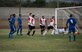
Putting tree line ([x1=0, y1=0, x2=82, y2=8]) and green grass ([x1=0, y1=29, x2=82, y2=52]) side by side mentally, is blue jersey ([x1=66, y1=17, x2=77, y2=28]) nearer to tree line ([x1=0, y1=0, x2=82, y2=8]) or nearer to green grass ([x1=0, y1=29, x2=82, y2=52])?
green grass ([x1=0, y1=29, x2=82, y2=52])

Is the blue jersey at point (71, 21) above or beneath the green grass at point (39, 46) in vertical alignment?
above

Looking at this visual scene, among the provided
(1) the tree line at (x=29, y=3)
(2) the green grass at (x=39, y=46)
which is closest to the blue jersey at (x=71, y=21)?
(2) the green grass at (x=39, y=46)

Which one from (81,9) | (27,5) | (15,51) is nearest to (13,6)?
(27,5)

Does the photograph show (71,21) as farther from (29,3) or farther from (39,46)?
(29,3)

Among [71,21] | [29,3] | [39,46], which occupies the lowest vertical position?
[39,46]

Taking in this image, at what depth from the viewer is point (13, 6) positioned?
69.6 metres

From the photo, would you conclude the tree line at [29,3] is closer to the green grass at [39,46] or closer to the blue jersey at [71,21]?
the blue jersey at [71,21]

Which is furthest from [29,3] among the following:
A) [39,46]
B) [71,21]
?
[39,46]

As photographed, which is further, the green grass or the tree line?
the tree line

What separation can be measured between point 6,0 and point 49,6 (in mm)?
9197

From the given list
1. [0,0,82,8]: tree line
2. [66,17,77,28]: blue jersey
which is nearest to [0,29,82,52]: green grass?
[66,17,77,28]: blue jersey

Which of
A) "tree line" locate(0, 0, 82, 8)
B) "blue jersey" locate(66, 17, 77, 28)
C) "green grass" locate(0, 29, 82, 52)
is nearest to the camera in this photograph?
"green grass" locate(0, 29, 82, 52)

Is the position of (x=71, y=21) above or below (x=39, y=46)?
above

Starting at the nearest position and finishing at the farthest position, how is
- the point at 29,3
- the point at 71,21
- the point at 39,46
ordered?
the point at 39,46, the point at 71,21, the point at 29,3
